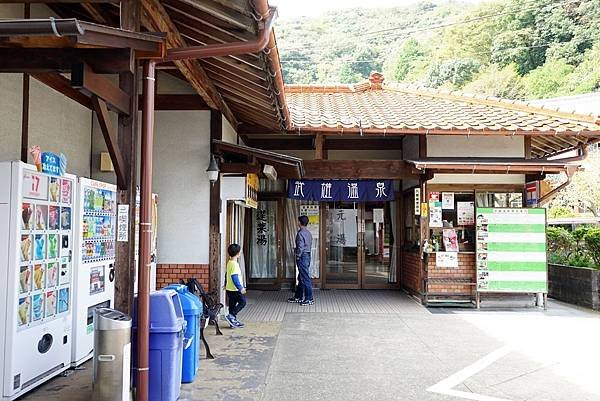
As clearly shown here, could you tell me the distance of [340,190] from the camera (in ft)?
35.7

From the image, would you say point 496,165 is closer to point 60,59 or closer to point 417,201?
point 417,201

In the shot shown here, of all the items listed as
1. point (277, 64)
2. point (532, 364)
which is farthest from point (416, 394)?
point (277, 64)

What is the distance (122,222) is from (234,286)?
3441mm

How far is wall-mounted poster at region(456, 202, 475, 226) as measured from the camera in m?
10.0

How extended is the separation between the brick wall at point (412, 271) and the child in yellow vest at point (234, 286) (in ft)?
13.8

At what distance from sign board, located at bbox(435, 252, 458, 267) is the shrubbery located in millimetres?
2750

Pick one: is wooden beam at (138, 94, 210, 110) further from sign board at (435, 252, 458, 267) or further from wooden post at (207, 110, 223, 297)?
sign board at (435, 252, 458, 267)

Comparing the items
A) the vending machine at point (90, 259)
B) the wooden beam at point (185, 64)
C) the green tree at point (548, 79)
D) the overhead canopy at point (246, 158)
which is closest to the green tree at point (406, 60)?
the green tree at point (548, 79)

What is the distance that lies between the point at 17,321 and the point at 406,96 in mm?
10772

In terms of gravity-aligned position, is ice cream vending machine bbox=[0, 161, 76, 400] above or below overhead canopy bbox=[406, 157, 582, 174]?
below

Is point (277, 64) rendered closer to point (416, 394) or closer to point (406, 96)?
point (416, 394)

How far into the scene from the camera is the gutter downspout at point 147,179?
4.09m

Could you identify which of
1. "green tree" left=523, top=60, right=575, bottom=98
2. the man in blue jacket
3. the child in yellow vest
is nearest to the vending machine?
the child in yellow vest

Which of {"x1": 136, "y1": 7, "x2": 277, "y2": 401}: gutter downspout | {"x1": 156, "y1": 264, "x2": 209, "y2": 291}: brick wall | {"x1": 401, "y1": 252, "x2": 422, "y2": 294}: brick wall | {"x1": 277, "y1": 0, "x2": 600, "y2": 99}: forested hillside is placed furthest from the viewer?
{"x1": 277, "y1": 0, "x2": 600, "y2": 99}: forested hillside
